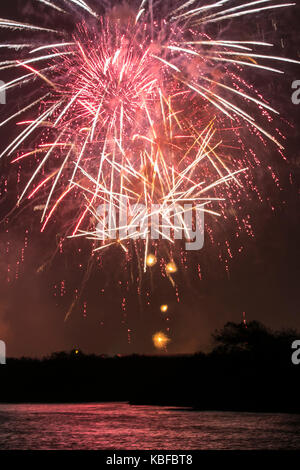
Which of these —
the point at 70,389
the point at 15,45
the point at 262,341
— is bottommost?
the point at 70,389

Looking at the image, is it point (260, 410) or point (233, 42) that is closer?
point (233, 42)

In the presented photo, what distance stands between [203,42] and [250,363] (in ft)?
93.3

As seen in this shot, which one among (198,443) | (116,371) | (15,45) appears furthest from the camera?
(116,371)

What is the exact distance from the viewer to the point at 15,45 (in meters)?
Answer: 11.6

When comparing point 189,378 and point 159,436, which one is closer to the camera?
point 159,436

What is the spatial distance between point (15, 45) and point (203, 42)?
378 centimetres

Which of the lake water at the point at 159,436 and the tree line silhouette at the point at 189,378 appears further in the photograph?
the tree line silhouette at the point at 189,378

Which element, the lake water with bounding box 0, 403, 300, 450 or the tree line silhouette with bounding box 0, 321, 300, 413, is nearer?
the lake water with bounding box 0, 403, 300, 450
